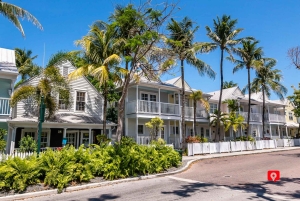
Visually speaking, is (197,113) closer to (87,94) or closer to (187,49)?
(187,49)

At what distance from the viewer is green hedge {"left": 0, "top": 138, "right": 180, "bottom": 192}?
752cm

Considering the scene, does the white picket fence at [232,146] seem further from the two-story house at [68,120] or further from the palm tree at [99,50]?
the palm tree at [99,50]

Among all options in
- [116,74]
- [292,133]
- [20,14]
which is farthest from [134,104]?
[292,133]

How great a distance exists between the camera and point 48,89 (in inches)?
573

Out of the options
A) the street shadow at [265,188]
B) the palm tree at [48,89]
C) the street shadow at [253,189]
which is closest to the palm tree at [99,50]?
the palm tree at [48,89]

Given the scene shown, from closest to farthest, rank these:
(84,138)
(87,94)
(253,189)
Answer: (253,189), (84,138), (87,94)

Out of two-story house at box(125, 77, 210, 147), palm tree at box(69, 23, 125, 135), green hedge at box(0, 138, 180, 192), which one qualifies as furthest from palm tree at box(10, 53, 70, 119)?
green hedge at box(0, 138, 180, 192)

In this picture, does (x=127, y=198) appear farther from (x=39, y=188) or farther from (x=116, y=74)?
(x=116, y=74)

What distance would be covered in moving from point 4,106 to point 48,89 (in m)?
3.29

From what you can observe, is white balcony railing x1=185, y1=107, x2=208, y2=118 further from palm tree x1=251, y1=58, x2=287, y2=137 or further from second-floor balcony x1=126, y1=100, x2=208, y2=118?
palm tree x1=251, y1=58, x2=287, y2=137

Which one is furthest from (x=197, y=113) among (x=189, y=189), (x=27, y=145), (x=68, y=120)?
(x=189, y=189)

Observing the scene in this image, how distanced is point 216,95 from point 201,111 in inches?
367

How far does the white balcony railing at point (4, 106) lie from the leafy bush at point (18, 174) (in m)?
8.26

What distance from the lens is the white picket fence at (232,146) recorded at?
19.1m
